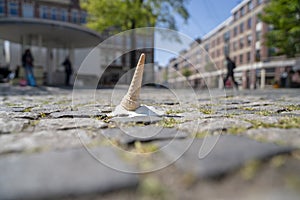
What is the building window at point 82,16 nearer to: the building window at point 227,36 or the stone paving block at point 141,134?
the building window at point 227,36

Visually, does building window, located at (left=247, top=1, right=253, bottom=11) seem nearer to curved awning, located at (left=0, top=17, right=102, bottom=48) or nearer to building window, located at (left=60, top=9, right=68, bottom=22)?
building window, located at (left=60, top=9, right=68, bottom=22)

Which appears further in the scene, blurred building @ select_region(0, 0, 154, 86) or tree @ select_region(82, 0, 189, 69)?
tree @ select_region(82, 0, 189, 69)

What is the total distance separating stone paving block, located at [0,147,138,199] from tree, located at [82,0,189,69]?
15.2 metres

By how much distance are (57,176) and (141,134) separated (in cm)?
73

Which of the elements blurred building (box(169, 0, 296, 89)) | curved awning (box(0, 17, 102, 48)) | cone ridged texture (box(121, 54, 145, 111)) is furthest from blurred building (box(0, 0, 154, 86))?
blurred building (box(169, 0, 296, 89))

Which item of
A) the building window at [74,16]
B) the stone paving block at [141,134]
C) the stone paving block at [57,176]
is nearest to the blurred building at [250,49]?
the building window at [74,16]

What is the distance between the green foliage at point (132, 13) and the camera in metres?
15.2

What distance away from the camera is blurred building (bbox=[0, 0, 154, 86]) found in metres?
4.03

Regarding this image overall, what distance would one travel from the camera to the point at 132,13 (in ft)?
48.5

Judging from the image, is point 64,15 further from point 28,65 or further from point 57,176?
point 57,176

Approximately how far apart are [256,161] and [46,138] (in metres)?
1.27

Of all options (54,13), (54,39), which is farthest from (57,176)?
(54,13)

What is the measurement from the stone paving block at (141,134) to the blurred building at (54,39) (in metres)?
0.98

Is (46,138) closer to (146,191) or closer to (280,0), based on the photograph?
(146,191)
